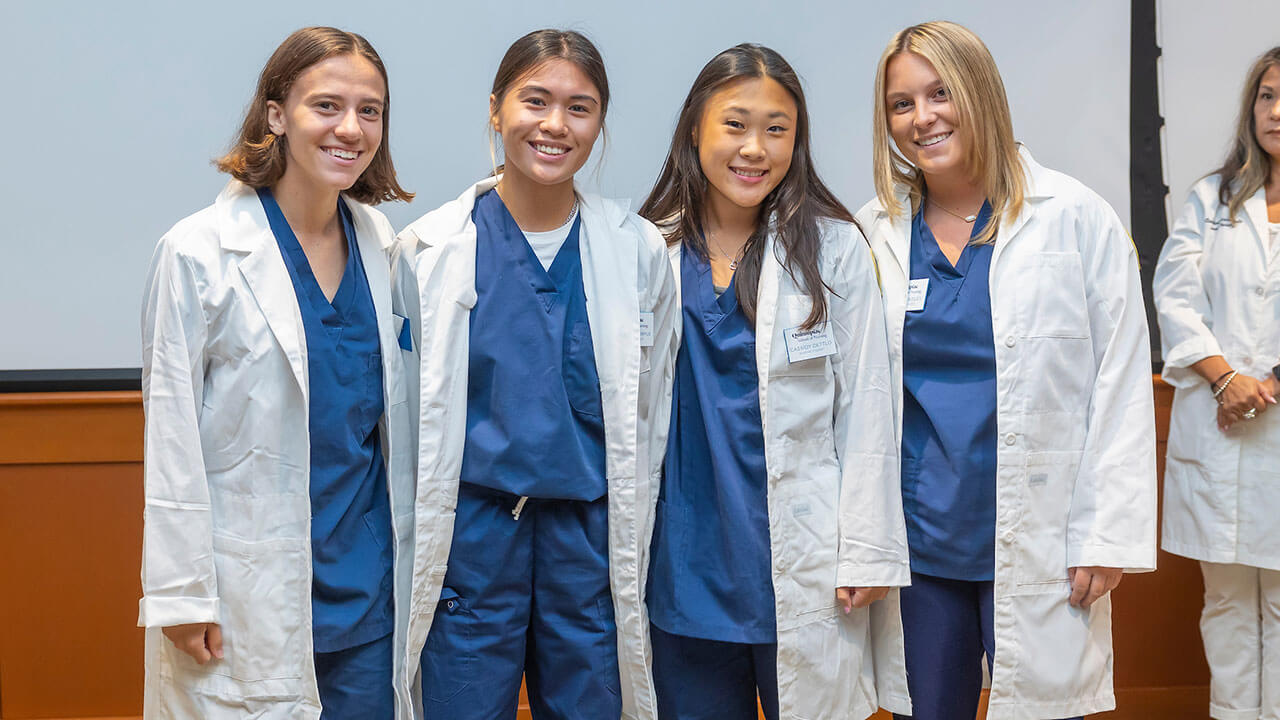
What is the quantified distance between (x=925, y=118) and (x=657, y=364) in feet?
2.13

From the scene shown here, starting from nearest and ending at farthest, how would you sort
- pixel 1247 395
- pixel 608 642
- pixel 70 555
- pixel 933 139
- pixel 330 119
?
1. pixel 330 119
2. pixel 608 642
3. pixel 933 139
4. pixel 1247 395
5. pixel 70 555

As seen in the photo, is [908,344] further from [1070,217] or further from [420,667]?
[420,667]

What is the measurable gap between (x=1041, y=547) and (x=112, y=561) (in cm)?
209

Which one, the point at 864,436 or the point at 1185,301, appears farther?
the point at 1185,301

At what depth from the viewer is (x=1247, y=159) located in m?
2.36

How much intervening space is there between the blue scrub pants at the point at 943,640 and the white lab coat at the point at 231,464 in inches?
40.2

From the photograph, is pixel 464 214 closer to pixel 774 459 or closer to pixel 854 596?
pixel 774 459

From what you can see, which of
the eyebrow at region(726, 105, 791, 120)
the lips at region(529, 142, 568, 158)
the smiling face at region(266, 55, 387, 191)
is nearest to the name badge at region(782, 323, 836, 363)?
the eyebrow at region(726, 105, 791, 120)

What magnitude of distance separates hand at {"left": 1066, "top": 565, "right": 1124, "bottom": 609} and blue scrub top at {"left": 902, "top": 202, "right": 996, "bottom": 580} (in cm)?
15

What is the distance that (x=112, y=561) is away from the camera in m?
2.36

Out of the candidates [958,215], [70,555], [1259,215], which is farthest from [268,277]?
[1259,215]

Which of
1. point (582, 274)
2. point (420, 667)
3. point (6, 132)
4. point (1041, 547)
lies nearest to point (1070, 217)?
point (1041, 547)

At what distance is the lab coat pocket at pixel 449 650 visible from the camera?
5.12ft

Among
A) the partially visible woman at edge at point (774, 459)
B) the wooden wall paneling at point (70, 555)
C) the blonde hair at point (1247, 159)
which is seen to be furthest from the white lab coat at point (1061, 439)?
the wooden wall paneling at point (70, 555)
